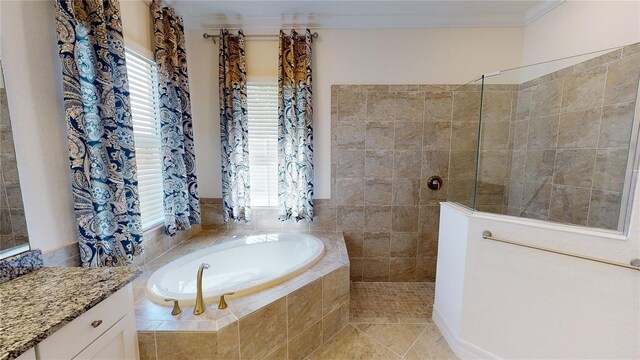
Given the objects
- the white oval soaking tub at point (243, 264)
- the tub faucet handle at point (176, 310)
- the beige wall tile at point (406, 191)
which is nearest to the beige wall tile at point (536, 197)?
the beige wall tile at point (406, 191)

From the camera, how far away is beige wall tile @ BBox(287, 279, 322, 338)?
1455 millimetres

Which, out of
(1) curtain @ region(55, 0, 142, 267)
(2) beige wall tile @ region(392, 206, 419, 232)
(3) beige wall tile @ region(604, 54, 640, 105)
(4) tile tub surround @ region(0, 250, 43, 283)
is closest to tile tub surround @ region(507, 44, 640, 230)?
(3) beige wall tile @ region(604, 54, 640, 105)

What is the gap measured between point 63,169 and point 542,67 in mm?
3304

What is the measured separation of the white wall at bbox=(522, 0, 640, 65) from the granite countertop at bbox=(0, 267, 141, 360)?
124 inches

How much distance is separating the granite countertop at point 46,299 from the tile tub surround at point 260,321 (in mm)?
365

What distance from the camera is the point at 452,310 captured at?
5.47 feet

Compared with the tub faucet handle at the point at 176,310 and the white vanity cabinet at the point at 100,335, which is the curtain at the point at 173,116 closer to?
the tub faucet handle at the point at 176,310

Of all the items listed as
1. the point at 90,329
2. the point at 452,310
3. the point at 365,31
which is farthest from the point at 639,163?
the point at 90,329

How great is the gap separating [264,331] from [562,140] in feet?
8.20

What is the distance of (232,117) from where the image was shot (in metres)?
2.22

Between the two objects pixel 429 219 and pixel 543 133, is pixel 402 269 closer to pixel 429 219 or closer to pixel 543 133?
pixel 429 219

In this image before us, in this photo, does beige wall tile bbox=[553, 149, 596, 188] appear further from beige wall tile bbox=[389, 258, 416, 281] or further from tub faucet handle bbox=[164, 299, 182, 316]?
tub faucet handle bbox=[164, 299, 182, 316]

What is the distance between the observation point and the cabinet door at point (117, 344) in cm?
87

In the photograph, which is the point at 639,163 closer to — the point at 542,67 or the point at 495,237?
the point at 495,237
